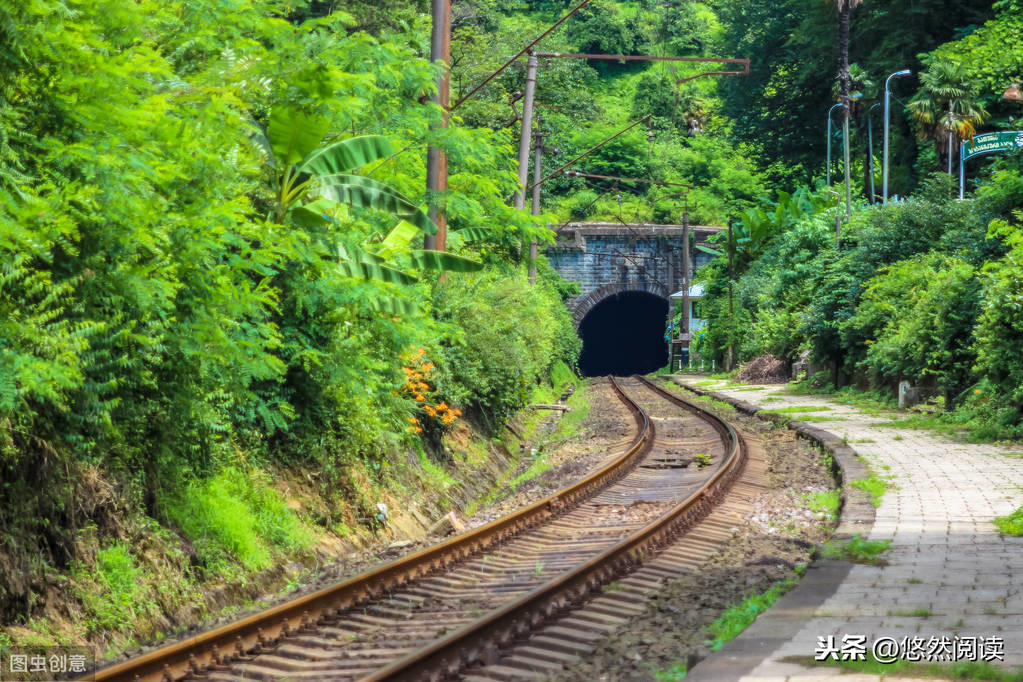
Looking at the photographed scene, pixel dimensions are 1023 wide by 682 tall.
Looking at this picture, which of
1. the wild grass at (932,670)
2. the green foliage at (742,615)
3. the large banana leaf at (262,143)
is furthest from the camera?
the large banana leaf at (262,143)

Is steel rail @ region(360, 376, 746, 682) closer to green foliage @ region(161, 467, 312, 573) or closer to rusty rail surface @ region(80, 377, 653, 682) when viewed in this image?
rusty rail surface @ region(80, 377, 653, 682)

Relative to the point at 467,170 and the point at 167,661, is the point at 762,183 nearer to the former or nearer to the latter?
the point at 467,170

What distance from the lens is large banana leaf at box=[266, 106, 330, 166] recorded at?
10344 millimetres

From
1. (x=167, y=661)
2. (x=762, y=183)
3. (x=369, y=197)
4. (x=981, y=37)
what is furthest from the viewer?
(x=762, y=183)

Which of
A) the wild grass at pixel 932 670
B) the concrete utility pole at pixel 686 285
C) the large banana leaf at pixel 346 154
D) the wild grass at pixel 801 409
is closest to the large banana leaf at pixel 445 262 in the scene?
the large banana leaf at pixel 346 154

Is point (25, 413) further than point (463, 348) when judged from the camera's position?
No

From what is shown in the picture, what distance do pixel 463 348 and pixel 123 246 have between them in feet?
33.4

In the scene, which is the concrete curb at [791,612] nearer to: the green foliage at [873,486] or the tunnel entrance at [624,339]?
the green foliage at [873,486]

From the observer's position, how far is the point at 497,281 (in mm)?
21312

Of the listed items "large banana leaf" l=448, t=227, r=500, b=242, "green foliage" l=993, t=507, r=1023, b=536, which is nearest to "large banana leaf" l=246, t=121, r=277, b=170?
"large banana leaf" l=448, t=227, r=500, b=242

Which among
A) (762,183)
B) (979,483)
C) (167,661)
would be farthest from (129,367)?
(762,183)

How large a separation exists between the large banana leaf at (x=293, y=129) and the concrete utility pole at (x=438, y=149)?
403cm

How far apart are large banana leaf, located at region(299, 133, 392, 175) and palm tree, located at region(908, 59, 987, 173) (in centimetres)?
3565

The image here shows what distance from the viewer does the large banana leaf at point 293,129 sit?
10.3 m
